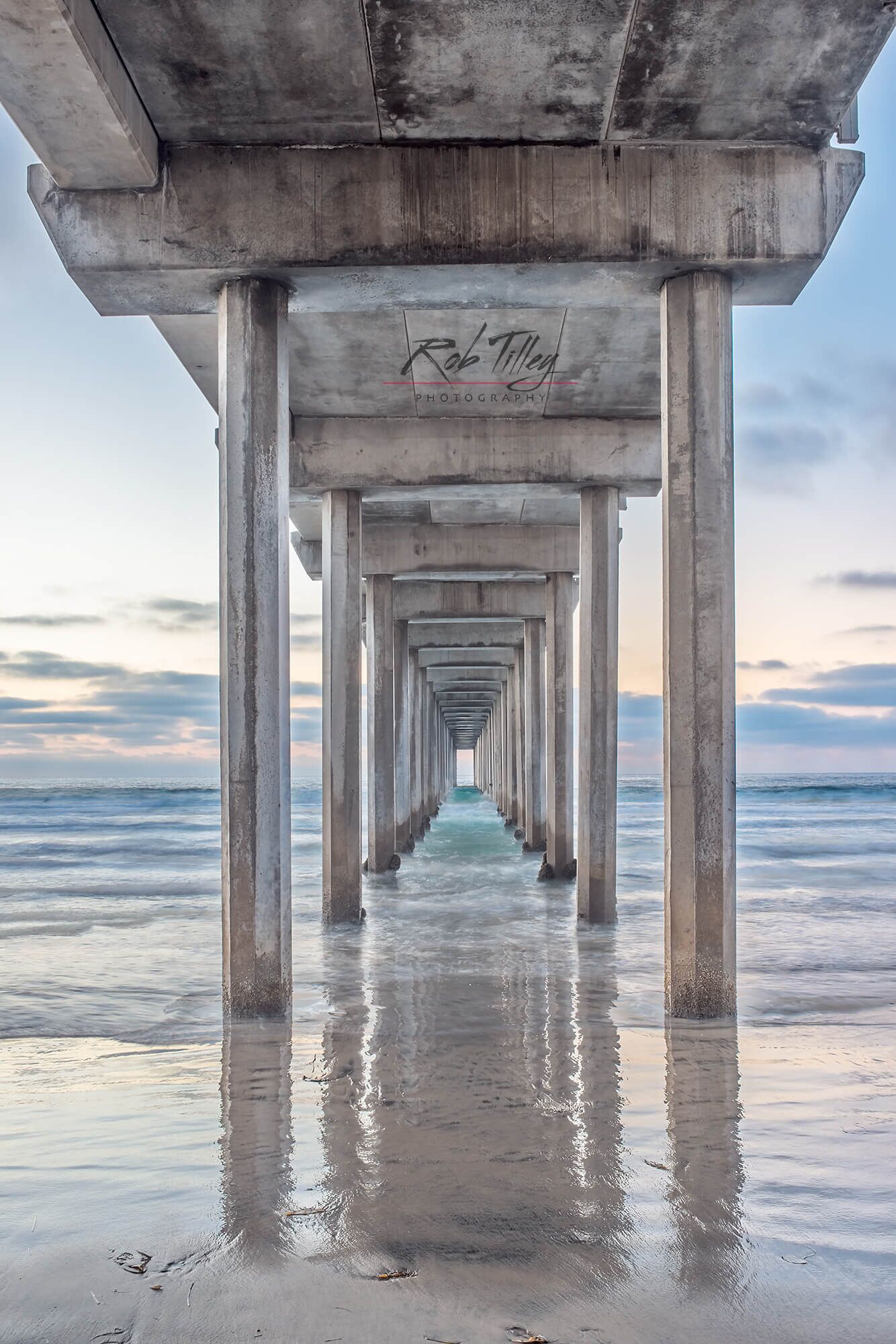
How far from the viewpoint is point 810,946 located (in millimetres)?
11578

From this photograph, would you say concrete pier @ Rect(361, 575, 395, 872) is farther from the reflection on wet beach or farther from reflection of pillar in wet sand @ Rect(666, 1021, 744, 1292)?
reflection of pillar in wet sand @ Rect(666, 1021, 744, 1292)

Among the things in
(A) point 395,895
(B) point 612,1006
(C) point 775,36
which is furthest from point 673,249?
(A) point 395,895

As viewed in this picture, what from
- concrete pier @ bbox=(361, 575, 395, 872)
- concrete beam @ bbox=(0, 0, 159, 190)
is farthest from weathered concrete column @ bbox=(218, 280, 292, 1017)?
concrete pier @ bbox=(361, 575, 395, 872)

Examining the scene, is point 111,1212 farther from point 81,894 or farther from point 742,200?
point 81,894

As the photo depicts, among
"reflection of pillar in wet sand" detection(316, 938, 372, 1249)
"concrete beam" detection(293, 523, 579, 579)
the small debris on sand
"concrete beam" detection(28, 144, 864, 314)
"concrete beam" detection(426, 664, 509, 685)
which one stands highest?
"concrete beam" detection(28, 144, 864, 314)

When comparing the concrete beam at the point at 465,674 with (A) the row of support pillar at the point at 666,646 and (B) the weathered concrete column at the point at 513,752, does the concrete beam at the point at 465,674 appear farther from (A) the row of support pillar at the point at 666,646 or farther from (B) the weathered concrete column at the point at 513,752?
(A) the row of support pillar at the point at 666,646

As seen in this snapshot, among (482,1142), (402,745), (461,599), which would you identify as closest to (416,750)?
(402,745)

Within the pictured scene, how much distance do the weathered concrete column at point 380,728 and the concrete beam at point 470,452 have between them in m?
5.06

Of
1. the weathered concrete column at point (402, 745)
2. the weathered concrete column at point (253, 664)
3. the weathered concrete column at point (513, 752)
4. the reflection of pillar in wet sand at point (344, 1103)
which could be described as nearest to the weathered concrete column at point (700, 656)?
the reflection of pillar in wet sand at point (344, 1103)

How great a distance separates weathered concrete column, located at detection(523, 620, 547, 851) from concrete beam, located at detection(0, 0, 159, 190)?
15.8 meters

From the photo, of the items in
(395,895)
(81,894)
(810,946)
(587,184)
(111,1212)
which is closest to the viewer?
(111,1212)

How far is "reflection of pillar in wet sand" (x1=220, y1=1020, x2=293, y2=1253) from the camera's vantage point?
383cm

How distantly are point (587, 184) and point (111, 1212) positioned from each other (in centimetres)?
665

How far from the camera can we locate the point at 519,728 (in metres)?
28.9
